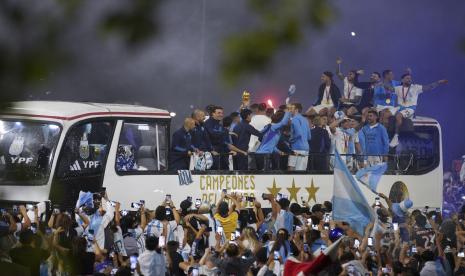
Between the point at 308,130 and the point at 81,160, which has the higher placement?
the point at 308,130

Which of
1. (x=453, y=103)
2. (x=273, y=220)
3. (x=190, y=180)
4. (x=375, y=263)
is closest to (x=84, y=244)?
(x=375, y=263)

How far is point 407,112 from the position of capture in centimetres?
1689

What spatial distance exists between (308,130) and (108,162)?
344cm

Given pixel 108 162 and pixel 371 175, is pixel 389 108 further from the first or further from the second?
pixel 108 162

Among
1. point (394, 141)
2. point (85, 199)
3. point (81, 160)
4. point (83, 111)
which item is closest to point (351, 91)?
point (394, 141)

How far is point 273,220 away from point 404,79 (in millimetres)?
5069

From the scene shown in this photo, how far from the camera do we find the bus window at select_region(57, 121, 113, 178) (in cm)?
1374

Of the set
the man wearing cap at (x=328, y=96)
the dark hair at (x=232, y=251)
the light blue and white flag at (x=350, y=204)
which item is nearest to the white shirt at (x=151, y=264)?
the dark hair at (x=232, y=251)

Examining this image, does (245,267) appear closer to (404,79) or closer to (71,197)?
(71,197)

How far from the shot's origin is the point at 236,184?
15.0 meters

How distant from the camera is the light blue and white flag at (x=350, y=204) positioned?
11.7 meters

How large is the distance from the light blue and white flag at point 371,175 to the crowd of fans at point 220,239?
0.43m

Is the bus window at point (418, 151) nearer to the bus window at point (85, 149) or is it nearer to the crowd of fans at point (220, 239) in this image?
the crowd of fans at point (220, 239)

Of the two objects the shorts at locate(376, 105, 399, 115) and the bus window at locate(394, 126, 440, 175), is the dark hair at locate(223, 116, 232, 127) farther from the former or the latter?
the bus window at locate(394, 126, 440, 175)
